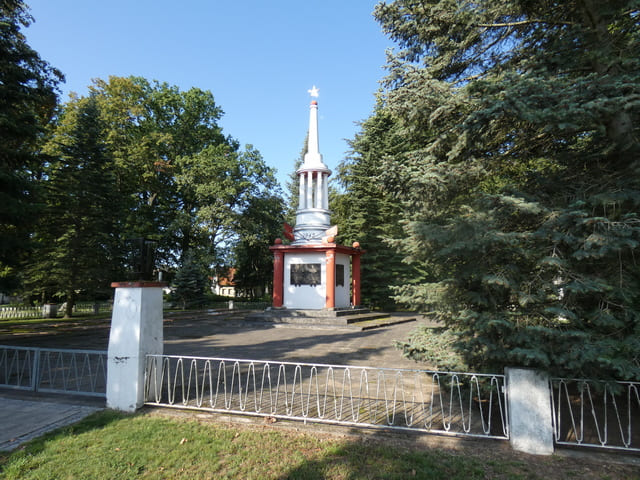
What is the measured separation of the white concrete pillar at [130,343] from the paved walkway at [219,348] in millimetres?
508

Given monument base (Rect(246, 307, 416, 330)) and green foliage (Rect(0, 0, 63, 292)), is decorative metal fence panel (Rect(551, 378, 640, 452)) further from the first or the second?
green foliage (Rect(0, 0, 63, 292))

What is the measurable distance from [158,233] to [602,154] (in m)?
30.1

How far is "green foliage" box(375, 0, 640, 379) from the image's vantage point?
430 cm

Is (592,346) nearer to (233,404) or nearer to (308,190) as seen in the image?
(233,404)

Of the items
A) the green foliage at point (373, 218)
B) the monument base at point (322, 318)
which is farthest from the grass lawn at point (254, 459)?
the green foliage at point (373, 218)

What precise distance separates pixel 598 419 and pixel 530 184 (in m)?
3.54

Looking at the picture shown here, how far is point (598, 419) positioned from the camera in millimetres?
5160


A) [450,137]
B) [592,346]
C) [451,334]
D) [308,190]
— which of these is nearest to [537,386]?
[592,346]

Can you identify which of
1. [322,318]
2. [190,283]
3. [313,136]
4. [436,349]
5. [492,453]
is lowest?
[322,318]

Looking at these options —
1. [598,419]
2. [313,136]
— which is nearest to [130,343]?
[598,419]

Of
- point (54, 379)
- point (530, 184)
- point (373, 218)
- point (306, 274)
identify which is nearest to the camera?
point (530, 184)

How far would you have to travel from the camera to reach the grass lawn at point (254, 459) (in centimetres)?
369

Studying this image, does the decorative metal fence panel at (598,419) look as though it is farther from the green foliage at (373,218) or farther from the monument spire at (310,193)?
the green foliage at (373,218)

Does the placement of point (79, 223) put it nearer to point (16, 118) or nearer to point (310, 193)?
point (16, 118)
